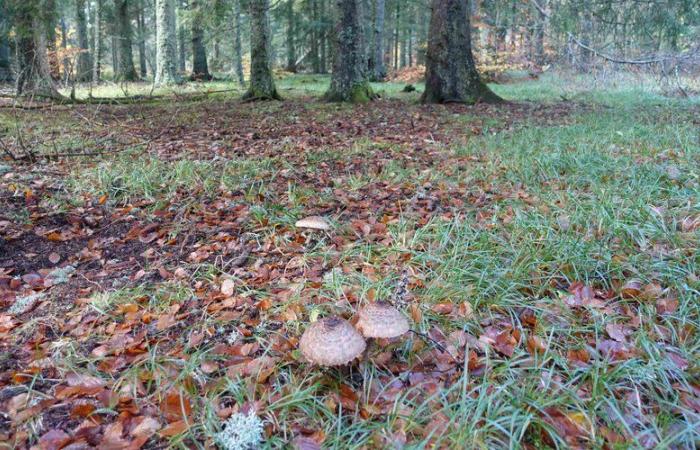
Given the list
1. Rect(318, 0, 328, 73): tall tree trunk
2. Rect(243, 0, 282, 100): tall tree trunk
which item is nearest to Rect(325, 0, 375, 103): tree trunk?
Rect(243, 0, 282, 100): tall tree trunk

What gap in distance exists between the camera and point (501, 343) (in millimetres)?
2035

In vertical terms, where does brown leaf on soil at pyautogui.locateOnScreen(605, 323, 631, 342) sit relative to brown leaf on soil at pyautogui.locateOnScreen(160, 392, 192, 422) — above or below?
above

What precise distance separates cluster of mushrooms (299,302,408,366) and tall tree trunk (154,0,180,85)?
41.6ft

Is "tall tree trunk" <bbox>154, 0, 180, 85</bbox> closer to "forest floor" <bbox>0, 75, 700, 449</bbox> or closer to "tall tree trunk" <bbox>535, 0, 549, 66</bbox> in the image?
"forest floor" <bbox>0, 75, 700, 449</bbox>

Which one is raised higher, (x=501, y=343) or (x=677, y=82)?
(x=677, y=82)

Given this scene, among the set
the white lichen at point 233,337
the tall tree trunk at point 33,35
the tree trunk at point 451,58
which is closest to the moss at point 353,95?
the tree trunk at point 451,58

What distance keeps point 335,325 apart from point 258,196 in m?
2.43

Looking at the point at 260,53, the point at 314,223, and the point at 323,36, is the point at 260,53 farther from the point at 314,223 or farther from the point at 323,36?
the point at 323,36

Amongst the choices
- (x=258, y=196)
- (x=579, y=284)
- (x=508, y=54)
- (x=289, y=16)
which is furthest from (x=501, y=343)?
(x=289, y=16)

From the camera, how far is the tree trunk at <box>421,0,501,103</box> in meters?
9.33

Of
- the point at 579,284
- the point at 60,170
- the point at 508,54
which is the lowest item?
the point at 579,284

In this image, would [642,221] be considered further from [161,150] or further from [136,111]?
[136,111]

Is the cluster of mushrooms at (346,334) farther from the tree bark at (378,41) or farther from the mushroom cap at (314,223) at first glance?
the tree bark at (378,41)

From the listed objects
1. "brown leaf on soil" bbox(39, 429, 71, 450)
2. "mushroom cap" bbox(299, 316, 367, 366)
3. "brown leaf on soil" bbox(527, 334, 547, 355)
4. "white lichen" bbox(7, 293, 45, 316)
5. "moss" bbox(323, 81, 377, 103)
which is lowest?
"brown leaf on soil" bbox(39, 429, 71, 450)
